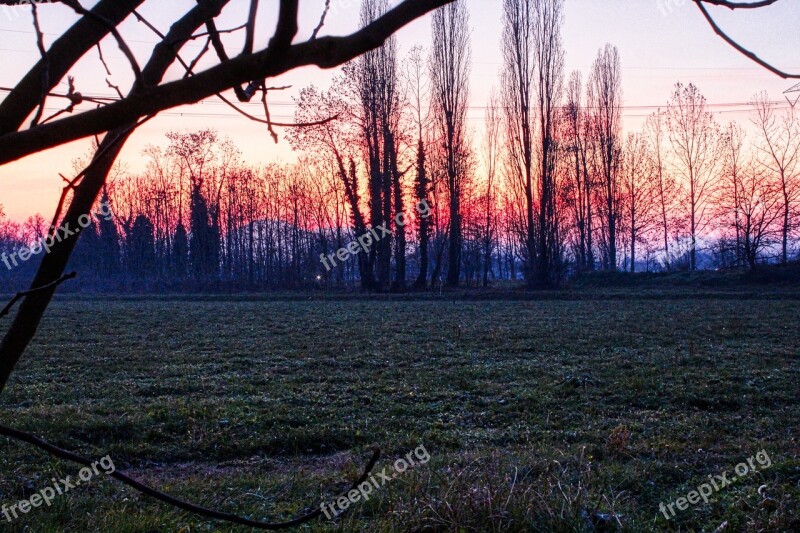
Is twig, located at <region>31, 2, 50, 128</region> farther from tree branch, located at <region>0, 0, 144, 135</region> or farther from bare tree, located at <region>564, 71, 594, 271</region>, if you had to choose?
bare tree, located at <region>564, 71, 594, 271</region>

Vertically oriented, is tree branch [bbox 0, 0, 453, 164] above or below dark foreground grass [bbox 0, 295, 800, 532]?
above

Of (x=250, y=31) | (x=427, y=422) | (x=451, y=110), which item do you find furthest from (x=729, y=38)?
(x=451, y=110)

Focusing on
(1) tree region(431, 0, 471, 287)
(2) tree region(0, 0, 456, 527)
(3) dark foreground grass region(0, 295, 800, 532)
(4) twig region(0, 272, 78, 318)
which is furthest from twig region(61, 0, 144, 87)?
(1) tree region(431, 0, 471, 287)

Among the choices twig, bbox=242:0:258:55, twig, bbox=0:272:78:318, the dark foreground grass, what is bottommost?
the dark foreground grass

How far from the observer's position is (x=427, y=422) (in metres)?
7.97

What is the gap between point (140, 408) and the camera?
28.2 feet

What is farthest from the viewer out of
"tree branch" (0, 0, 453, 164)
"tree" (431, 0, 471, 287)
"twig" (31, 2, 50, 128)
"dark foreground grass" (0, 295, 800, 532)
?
"tree" (431, 0, 471, 287)

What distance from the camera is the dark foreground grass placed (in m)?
4.34

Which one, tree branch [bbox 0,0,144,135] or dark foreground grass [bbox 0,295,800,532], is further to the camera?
dark foreground grass [bbox 0,295,800,532]

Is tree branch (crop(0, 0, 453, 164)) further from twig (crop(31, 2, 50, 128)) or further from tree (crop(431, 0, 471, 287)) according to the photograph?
tree (crop(431, 0, 471, 287))

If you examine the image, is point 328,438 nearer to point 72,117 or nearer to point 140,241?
point 72,117

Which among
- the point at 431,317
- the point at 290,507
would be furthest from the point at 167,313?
the point at 290,507

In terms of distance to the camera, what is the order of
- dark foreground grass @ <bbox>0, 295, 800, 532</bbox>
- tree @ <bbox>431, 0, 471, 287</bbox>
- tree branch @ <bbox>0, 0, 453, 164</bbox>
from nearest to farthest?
tree branch @ <bbox>0, 0, 453, 164</bbox>
dark foreground grass @ <bbox>0, 295, 800, 532</bbox>
tree @ <bbox>431, 0, 471, 287</bbox>

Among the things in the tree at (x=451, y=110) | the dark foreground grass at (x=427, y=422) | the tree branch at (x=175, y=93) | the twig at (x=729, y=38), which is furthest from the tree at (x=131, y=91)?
the tree at (x=451, y=110)
